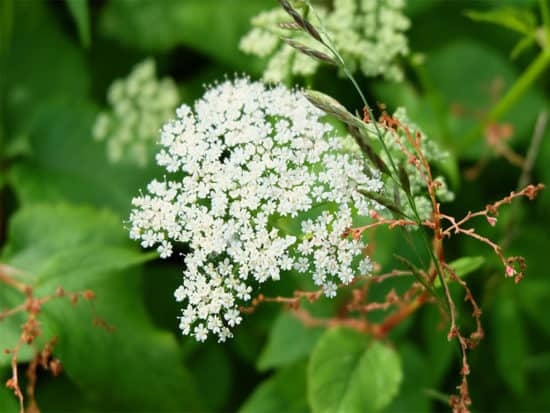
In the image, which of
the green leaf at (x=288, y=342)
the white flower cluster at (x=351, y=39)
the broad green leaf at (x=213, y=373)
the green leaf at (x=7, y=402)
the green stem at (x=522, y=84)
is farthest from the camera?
the broad green leaf at (x=213, y=373)

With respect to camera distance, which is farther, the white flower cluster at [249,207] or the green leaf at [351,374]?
the green leaf at [351,374]

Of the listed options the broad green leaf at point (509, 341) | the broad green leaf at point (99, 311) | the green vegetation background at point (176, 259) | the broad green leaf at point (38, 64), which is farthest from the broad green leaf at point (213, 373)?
the broad green leaf at point (38, 64)

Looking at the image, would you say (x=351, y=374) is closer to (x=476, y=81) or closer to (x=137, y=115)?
(x=137, y=115)

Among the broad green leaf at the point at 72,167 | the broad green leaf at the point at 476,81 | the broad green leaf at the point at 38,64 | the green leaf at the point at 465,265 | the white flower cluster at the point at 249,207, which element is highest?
the broad green leaf at the point at 38,64

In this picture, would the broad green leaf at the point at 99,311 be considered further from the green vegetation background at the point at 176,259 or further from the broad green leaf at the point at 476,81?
the broad green leaf at the point at 476,81

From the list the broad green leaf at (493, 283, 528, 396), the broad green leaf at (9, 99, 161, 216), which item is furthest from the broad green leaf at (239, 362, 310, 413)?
the broad green leaf at (9, 99, 161, 216)

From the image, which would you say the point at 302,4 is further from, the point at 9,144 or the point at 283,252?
the point at 9,144
